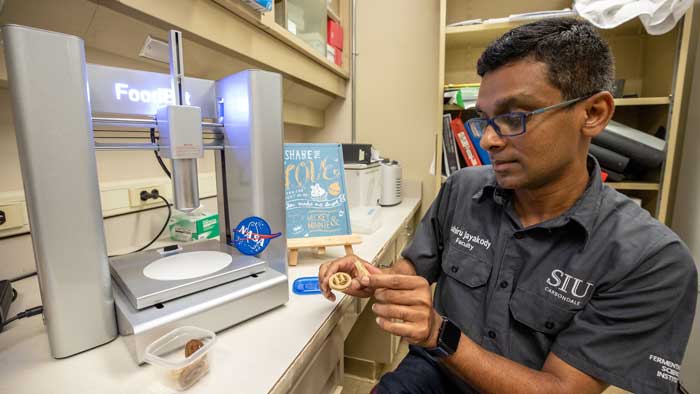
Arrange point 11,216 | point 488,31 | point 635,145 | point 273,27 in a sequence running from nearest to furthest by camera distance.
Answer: point 11,216
point 273,27
point 635,145
point 488,31

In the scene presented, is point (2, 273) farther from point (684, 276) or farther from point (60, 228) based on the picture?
point (684, 276)

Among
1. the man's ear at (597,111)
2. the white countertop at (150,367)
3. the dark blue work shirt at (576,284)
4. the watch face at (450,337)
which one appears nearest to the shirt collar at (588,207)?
the dark blue work shirt at (576,284)

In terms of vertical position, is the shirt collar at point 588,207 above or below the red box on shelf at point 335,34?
below

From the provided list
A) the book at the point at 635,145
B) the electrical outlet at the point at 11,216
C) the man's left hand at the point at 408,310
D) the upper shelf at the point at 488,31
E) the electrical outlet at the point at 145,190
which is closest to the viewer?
the man's left hand at the point at 408,310

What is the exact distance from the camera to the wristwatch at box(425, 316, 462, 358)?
624 millimetres

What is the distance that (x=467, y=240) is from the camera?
93cm

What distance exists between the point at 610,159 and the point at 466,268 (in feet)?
3.87

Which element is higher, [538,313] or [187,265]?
[187,265]

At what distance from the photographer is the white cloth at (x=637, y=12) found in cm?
138

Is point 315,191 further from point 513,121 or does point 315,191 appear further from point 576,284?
point 576,284

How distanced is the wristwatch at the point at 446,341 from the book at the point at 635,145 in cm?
139

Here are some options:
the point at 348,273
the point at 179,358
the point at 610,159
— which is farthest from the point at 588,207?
the point at 610,159

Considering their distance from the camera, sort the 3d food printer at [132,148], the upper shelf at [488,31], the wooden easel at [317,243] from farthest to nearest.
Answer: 1. the upper shelf at [488,31]
2. the wooden easel at [317,243]
3. the 3d food printer at [132,148]

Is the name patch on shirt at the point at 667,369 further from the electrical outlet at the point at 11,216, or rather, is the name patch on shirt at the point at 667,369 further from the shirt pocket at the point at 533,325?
the electrical outlet at the point at 11,216
